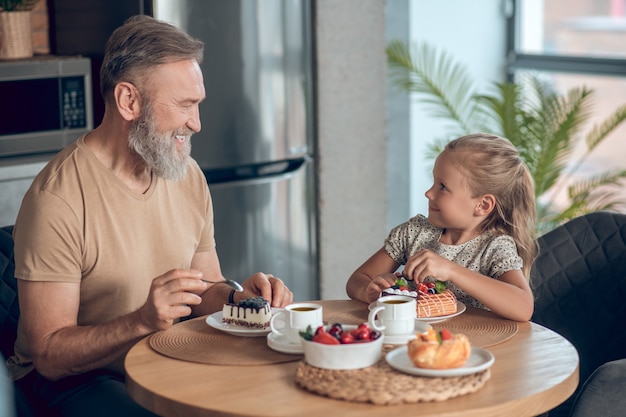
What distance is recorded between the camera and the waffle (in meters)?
2.09

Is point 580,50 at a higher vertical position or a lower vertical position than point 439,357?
higher

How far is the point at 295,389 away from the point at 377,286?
57 centimetres

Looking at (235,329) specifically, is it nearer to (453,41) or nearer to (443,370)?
(443,370)

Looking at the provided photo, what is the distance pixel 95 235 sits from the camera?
226 centimetres

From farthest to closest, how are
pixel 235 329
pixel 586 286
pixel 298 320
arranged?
pixel 586 286 < pixel 235 329 < pixel 298 320

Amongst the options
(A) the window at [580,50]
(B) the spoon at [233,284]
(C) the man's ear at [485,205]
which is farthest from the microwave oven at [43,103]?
(A) the window at [580,50]

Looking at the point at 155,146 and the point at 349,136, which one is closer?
the point at 155,146

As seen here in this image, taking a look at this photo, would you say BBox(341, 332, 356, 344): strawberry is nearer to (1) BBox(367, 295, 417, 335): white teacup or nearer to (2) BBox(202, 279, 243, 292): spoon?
(1) BBox(367, 295, 417, 335): white teacup

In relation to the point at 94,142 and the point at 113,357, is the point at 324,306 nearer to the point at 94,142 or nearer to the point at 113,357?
the point at 113,357

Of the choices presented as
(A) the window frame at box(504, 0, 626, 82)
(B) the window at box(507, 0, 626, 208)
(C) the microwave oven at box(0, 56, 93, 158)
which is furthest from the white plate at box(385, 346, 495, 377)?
(A) the window frame at box(504, 0, 626, 82)

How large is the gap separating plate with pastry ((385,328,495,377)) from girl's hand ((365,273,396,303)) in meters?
0.47

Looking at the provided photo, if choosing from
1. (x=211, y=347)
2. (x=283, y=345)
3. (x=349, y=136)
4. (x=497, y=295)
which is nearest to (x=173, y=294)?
(x=211, y=347)

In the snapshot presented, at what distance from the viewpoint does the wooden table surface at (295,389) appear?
1.62 m

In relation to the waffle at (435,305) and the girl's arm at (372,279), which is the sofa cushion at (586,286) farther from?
the waffle at (435,305)
